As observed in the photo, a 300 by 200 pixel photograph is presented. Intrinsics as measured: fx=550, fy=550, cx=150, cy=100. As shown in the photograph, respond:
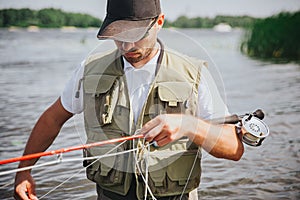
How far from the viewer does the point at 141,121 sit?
9.46ft

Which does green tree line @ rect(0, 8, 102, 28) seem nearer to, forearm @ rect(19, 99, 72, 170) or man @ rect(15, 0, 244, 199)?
forearm @ rect(19, 99, 72, 170)

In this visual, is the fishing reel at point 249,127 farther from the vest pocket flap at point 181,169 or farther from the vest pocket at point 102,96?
the vest pocket at point 102,96

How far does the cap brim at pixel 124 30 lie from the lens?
108 inches

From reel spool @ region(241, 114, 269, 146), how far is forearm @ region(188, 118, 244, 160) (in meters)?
0.05

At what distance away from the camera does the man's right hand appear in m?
2.97

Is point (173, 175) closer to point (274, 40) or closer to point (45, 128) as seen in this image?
point (45, 128)

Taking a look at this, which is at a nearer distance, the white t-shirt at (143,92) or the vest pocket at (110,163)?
the white t-shirt at (143,92)

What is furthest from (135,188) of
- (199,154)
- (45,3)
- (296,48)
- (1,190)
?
(45,3)

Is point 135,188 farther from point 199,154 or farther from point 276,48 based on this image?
point 276,48

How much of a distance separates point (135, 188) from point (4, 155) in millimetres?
3967

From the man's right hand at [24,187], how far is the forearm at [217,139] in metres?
0.95

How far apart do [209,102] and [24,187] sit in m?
1.10

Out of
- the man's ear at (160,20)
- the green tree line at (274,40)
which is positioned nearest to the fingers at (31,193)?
the man's ear at (160,20)

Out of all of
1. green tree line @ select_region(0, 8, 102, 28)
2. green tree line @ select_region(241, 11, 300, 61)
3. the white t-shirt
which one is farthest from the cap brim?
green tree line @ select_region(0, 8, 102, 28)
